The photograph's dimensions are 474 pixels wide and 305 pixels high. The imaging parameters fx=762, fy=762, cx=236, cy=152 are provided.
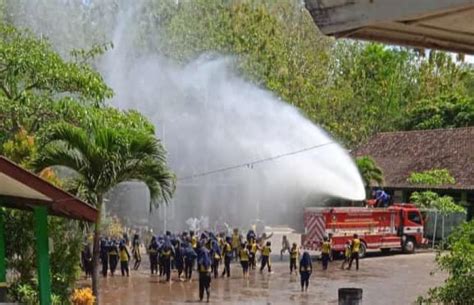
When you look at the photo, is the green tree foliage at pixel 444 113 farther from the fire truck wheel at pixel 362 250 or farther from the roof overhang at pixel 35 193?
the roof overhang at pixel 35 193

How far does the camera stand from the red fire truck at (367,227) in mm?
25359

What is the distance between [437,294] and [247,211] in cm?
2621

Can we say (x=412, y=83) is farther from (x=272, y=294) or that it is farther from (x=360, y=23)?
(x=360, y=23)

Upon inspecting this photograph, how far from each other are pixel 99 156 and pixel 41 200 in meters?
3.67

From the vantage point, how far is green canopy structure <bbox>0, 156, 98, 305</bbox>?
6910mm

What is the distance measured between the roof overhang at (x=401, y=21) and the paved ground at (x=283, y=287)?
15.4m

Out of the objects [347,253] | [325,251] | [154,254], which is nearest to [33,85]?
[154,254]

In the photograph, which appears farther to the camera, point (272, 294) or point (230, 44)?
point (230, 44)

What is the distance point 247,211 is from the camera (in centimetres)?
3812

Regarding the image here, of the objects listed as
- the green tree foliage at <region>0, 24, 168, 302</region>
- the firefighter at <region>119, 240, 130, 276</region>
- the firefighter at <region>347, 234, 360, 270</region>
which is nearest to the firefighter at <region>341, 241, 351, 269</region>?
the firefighter at <region>347, 234, 360, 270</region>

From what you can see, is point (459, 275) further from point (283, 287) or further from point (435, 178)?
point (435, 178)

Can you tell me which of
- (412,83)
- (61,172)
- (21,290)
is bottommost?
(21,290)

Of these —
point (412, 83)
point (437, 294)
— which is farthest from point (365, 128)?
point (437, 294)

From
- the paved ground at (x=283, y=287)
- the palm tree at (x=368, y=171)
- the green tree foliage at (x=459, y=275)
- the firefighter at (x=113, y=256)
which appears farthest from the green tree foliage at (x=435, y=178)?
the green tree foliage at (x=459, y=275)
